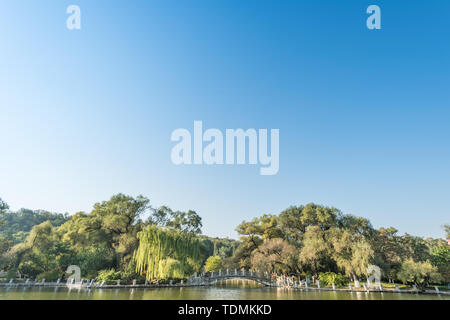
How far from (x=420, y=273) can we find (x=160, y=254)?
65.2ft

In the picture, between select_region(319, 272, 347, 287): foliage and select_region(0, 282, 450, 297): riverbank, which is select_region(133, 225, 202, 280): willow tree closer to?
select_region(0, 282, 450, 297): riverbank

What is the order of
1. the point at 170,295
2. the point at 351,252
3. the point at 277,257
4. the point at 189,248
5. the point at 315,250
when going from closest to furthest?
the point at 170,295, the point at 351,252, the point at 315,250, the point at 189,248, the point at 277,257

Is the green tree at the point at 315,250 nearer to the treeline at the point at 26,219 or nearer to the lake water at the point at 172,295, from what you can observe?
the lake water at the point at 172,295

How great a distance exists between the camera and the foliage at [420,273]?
1688cm

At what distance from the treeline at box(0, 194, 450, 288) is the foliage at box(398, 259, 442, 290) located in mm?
62

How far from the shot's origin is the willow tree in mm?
19344

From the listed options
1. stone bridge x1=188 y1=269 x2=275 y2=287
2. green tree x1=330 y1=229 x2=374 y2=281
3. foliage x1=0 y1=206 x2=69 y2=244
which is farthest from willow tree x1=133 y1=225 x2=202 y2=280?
foliage x1=0 y1=206 x2=69 y2=244

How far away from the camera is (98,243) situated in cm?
2394

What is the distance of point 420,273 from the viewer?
17172mm

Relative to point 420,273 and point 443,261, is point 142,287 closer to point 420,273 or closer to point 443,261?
point 420,273

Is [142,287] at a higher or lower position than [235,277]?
higher

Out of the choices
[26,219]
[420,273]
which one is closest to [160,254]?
[420,273]

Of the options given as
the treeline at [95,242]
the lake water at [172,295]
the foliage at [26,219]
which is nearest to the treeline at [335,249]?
the lake water at [172,295]
